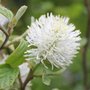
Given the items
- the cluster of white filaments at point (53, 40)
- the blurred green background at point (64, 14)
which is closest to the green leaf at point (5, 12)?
the cluster of white filaments at point (53, 40)

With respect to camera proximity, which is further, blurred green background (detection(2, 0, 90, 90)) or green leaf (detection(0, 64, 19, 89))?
blurred green background (detection(2, 0, 90, 90))

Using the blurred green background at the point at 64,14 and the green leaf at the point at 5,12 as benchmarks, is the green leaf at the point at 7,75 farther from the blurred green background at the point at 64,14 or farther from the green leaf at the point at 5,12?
the blurred green background at the point at 64,14

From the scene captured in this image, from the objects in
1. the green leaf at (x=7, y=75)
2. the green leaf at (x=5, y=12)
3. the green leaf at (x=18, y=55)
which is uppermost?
the green leaf at (x=5, y=12)

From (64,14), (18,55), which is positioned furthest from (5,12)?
(64,14)

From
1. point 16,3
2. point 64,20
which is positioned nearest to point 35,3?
point 16,3

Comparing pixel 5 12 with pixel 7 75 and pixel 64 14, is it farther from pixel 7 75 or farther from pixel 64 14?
pixel 64 14

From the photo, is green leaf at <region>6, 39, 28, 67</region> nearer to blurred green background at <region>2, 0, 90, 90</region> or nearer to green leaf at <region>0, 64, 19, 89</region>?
green leaf at <region>0, 64, 19, 89</region>

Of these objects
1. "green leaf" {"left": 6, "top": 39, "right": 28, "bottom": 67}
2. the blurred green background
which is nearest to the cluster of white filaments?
"green leaf" {"left": 6, "top": 39, "right": 28, "bottom": 67}
